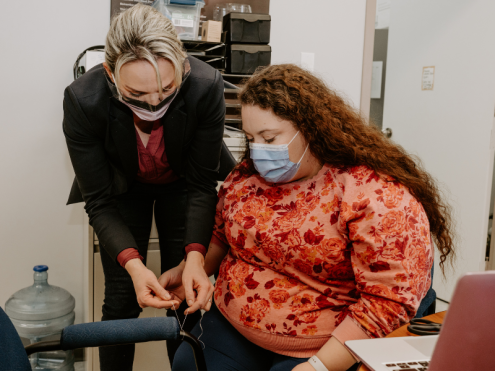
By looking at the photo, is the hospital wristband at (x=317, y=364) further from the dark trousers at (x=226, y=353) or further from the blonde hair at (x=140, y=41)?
the blonde hair at (x=140, y=41)

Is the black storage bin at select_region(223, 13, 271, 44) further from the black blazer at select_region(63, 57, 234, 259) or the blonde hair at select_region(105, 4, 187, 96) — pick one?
the blonde hair at select_region(105, 4, 187, 96)

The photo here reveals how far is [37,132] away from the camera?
77.9 inches

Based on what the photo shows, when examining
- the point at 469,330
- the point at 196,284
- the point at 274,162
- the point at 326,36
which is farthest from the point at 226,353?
the point at 326,36

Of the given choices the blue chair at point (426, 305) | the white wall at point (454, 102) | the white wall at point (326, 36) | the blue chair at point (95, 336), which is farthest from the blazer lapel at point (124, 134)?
the white wall at point (454, 102)

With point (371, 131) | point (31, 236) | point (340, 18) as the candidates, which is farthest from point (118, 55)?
point (340, 18)

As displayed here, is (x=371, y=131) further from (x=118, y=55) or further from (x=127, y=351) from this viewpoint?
(x=127, y=351)

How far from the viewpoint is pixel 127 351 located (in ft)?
4.64

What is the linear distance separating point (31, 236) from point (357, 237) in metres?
1.67

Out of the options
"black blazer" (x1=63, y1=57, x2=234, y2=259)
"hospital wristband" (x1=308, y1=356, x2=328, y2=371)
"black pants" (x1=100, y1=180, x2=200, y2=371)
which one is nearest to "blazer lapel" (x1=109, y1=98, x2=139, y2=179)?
"black blazer" (x1=63, y1=57, x2=234, y2=259)

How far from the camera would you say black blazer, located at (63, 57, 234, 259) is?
117cm

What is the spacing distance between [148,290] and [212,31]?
1285mm

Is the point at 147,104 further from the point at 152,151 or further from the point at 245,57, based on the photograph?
the point at 245,57

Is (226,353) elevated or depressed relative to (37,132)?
depressed

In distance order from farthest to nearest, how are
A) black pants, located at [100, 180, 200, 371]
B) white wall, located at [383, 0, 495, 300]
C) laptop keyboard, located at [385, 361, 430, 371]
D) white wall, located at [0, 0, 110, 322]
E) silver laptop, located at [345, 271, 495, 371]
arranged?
white wall, located at [383, 0, 495, 300] → white wall, located at [0, 0, 110, 322] → black pants, located at [100, 180, 200, 371] → laptop keyboard, located at [385, 361, 430, 371] → silver laptop, located at [345, 271, 495, 371]
